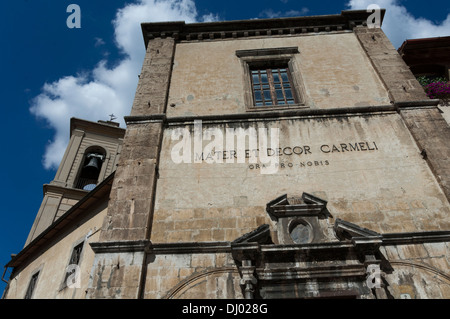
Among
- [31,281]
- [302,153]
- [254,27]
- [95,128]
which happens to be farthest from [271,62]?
[95,128]

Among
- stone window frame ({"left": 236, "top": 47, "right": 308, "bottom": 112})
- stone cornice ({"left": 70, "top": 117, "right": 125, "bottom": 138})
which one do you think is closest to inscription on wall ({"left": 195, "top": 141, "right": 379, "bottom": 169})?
stone window frame ({"left": 236, "top": 47, "right": 308, "bottom": 112})

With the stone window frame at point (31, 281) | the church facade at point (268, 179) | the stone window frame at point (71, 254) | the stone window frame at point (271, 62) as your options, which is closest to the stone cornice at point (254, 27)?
the church facade at point (268, 179)

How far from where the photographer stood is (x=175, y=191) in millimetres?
6566

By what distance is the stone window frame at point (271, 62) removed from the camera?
8312 mm

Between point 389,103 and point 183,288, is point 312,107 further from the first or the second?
point 183,288

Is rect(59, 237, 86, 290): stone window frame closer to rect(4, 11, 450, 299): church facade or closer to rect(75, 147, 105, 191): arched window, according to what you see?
rect(4, 11, 450, 299): church facade

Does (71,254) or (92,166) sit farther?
(92,166)

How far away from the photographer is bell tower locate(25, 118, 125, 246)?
14036 millimetres

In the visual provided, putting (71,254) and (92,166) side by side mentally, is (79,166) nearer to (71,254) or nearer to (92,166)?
(92,166)

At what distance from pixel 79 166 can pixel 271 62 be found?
10.4 meters

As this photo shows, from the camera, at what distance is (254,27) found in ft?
33.8

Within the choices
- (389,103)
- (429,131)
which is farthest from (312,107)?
(429,131)

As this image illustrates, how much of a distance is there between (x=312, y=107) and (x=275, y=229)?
10.6ft

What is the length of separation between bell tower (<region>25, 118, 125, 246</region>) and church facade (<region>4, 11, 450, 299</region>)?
13.5 ft
